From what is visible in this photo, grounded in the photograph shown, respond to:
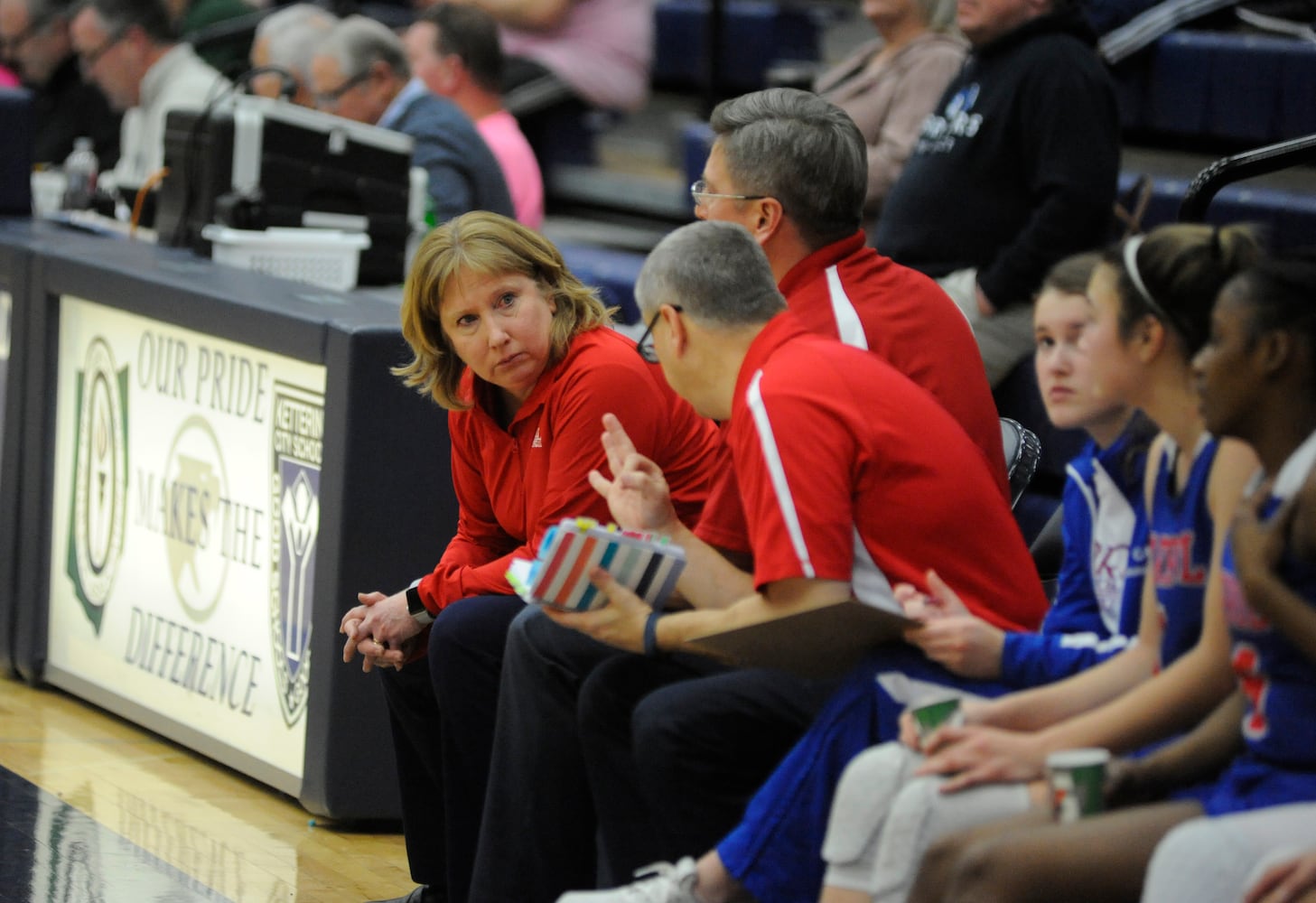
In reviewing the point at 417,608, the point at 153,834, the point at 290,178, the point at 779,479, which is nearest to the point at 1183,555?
the point at 779,479

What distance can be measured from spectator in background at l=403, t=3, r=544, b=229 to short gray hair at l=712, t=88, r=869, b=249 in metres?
2.90

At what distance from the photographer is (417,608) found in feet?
9.96

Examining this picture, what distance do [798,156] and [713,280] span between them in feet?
1.39

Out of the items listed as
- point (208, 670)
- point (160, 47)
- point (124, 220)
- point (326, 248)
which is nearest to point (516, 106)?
point (160, 47)

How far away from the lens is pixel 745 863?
2.28 metres

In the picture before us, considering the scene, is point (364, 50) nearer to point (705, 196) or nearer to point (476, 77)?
point (476, 77)

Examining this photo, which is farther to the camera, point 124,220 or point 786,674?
point 124,220

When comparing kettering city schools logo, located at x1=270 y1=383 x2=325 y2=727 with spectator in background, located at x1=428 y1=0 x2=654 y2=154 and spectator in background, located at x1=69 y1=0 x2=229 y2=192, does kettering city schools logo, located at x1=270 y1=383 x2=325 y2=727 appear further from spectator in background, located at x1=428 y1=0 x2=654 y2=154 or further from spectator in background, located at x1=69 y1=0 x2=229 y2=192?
spectator in background, located at x1=428 y1=0 x2=654 y2=154

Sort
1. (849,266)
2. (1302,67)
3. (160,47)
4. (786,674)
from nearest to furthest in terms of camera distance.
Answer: (786,674) → (849,266) → (1302,67) → (160,47)

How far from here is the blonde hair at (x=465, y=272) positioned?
9.64 ft

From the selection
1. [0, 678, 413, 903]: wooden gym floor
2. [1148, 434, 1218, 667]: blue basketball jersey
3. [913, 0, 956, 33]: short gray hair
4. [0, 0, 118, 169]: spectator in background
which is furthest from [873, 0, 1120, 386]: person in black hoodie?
[0, 0, 118, 169]: spectator in background

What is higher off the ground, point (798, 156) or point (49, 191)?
point (798, 156)

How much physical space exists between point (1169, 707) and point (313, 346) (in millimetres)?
1979

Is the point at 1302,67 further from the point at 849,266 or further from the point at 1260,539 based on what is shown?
the point at 1260,539
